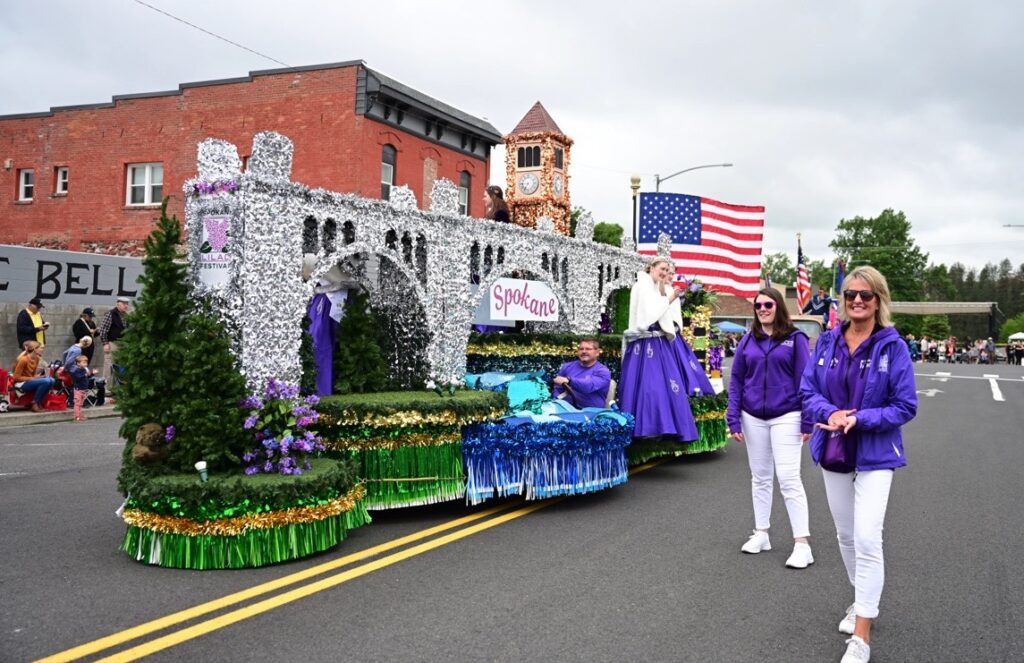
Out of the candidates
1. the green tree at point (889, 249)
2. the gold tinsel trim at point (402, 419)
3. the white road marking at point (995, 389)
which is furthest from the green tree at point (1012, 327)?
the gold tinsel trim at point (402, 419)

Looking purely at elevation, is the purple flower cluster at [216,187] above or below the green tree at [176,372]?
above

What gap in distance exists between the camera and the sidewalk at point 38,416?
44.2 feet

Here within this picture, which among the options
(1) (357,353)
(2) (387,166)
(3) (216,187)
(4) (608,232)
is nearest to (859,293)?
(3) (216,187)

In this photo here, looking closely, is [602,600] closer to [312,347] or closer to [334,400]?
[334,400]

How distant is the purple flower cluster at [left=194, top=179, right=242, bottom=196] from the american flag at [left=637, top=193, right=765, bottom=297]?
7.53 m

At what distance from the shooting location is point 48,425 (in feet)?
44.5

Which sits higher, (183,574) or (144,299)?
(144,299)

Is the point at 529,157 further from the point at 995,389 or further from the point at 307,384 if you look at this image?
the point at 995,389

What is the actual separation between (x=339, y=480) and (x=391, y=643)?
1.86m

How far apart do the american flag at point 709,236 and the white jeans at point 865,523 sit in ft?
27.7

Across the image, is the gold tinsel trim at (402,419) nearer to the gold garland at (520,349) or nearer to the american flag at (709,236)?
the gold garland at (520,349)

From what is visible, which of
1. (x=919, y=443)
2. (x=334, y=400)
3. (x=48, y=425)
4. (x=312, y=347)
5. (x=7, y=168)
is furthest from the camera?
(x=7, y=168)

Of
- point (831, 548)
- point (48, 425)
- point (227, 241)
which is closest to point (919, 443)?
point (831, 548)

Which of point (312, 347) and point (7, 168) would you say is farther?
point (7, 168)
